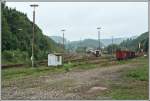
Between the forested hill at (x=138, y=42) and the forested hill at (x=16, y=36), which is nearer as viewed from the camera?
the forested hill at (x=16, y=36)

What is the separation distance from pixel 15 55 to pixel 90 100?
1571 inches

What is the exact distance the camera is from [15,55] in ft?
164

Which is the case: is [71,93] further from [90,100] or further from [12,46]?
[12,46]

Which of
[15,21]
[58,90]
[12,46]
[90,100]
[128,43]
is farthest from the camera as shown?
[128,43]

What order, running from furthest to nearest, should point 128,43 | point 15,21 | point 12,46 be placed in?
point 128,43
point 15,21
point 12,46

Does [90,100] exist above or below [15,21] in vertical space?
below

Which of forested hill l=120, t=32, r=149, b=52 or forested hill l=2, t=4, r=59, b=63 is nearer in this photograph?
forested hill l=2, t=4, r=59, b=63

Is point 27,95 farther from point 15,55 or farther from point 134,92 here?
point 15,55

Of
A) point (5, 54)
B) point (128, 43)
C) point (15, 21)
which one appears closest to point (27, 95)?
point (5, 54)

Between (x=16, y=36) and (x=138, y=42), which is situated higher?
(x=138, y=42)

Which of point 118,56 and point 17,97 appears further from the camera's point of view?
point 118,56

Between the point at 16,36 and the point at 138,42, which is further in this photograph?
the point at 138,42

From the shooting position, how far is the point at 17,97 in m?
11.8

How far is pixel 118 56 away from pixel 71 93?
39.6 m
